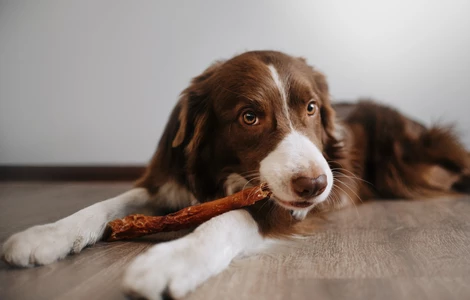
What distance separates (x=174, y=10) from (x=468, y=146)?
8.01ft

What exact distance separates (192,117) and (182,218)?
0.51 m

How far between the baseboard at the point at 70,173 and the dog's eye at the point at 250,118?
1.55m

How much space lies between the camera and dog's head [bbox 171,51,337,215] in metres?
1.49

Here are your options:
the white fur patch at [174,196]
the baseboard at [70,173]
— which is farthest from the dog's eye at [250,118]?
the baseboard at [70,173]

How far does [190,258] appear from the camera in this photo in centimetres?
115

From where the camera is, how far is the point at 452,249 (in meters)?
1.46

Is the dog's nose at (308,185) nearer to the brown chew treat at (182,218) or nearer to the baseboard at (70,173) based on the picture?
the brown chew treat at (182,218)

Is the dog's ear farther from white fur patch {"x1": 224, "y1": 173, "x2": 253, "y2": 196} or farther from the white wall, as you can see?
the white wall

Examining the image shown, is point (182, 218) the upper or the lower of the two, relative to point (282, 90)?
lower

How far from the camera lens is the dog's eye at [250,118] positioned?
65.3 inches

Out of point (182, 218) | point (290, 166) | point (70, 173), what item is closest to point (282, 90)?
point (290, 166)

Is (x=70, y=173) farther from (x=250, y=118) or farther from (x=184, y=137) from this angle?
(x=250, y=118)

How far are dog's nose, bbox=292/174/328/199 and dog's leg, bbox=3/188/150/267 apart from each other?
80 cm

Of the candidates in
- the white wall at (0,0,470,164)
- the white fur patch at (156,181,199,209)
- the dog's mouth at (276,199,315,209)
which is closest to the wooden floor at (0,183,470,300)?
the dog's mouth at (276,199,315,209)
